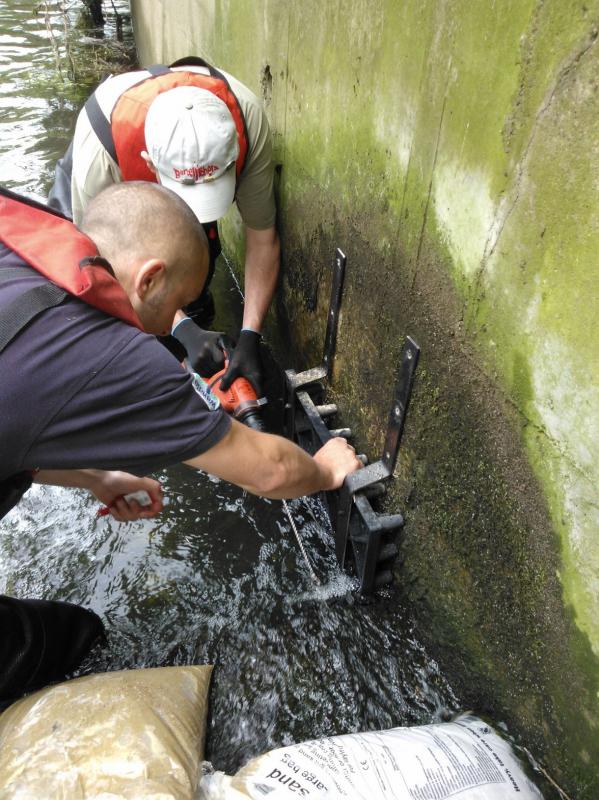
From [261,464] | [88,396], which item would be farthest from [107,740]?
[88,396]

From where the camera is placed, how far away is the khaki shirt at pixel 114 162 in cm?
268

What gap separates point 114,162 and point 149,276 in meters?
1.44

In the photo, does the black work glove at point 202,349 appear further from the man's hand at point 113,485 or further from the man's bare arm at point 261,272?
the man's hand at point 113,485

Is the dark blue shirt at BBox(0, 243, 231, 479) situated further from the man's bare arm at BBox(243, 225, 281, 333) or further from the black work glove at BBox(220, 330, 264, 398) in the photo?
the man's bare arm at BBox(243, 225, 281, 333)

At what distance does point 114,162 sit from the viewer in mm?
2697

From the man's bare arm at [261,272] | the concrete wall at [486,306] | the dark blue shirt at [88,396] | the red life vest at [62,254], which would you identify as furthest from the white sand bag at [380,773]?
the man's bare arm at [261,272]

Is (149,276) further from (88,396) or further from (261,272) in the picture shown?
(261,272)

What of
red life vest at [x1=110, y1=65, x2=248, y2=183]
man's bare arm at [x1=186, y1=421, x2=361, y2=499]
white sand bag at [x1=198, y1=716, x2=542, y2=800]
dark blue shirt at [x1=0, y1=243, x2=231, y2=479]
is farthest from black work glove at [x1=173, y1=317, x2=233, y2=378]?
white sand bag at [x1=198, y1=716, x2=542, y2=800]

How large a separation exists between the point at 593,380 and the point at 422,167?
902 millimetres

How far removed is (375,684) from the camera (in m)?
2.14

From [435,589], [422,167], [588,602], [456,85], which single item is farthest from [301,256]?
[588,602]

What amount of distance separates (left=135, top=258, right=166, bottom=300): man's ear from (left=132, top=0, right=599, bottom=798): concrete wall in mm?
827

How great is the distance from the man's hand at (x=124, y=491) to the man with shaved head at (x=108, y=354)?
45 centimetres

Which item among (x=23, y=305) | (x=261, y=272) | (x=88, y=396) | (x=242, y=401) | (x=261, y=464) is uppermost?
(x=23, y=305)
